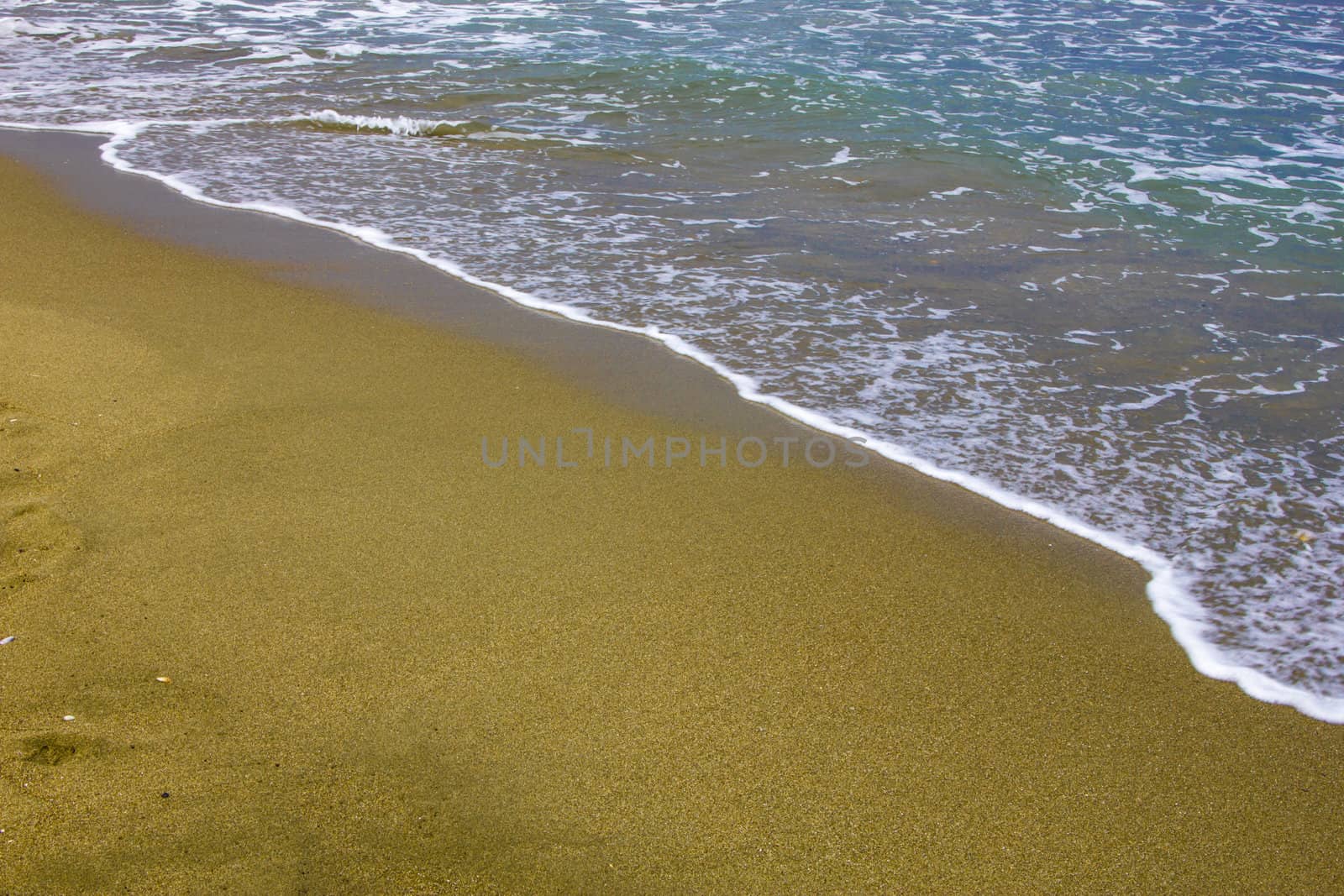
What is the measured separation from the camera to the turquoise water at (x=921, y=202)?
13.4 feet

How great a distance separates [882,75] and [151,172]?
7.61m

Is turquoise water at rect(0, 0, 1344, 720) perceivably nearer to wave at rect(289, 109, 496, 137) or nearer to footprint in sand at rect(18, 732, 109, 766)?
wave at rect(289, 109, 496, 137)

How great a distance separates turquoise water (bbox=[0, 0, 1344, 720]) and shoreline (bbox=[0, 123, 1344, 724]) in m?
0.03

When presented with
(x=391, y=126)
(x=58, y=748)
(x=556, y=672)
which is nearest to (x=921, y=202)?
(x=391, y=126)

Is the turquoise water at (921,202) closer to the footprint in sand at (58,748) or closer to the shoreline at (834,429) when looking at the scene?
the shoreline at (834,429)

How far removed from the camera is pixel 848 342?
514 centimetres

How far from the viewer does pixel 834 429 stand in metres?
4.34

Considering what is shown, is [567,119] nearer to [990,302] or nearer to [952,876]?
[990,302]

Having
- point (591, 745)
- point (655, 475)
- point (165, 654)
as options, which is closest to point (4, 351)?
point (165, 654)

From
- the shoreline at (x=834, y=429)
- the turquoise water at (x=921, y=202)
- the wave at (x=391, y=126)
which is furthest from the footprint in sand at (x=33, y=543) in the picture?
the wave at (x=391, y=126)

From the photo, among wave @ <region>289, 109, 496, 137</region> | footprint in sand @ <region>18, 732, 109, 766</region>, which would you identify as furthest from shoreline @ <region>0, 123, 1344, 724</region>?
footprint in sand @ <region>18, 732, 109, 766</region>

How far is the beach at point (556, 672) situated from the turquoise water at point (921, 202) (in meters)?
0.47

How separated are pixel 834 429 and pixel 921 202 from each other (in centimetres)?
366

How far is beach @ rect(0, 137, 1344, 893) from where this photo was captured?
2299 millimetres
